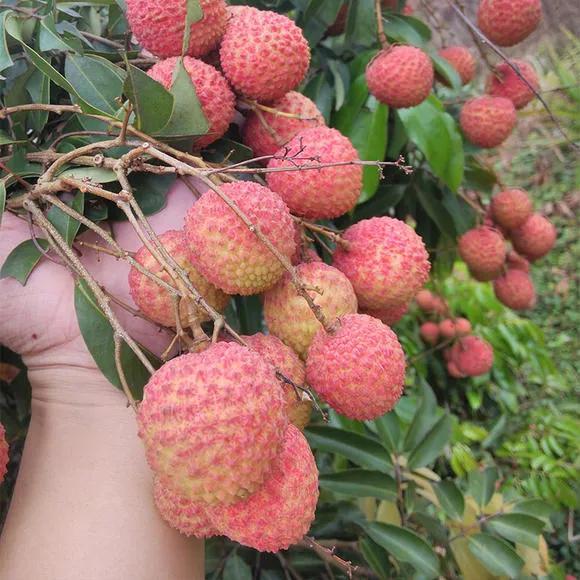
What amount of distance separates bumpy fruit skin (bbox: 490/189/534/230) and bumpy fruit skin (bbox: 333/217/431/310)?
0.74 metres

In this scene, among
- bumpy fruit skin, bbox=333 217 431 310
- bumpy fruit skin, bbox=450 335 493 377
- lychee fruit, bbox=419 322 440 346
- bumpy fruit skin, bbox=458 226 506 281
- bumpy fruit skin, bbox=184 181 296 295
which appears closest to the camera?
bumpy fruit skin, bbox=184 181 296 295

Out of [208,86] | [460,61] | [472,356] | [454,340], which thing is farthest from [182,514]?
[454,340]

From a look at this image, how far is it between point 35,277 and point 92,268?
A: 0.06 m

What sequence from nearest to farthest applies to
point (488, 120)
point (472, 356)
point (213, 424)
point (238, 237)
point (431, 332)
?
point (213, 424), point (238, 237), point (488, 120), point (472, 356), point (431, 332)

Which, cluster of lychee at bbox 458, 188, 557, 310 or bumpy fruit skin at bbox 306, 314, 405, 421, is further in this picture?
cluster of lychee at bbox 458, 188, 557, 310

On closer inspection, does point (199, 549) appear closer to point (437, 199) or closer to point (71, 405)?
point (71, 405)

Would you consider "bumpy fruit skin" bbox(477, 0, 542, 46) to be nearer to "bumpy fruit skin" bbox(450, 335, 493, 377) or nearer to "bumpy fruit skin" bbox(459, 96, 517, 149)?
"bumpy fruit skin" bbox(459, 96, 517, 149)

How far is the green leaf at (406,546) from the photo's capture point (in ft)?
3.00

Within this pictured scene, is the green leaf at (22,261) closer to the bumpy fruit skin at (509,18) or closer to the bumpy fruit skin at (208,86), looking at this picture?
the bumpy fruit skin at (208,86)

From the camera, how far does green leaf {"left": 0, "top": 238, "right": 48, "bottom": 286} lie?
0.65 m

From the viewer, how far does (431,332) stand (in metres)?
2.09

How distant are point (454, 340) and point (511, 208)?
721 mm

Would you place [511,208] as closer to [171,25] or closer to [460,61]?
[460,61]

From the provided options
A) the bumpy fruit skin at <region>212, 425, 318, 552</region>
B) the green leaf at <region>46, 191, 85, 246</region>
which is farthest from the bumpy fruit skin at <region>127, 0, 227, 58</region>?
the bumpy fruit skin at <region>212, 425, 318, 552</region>
